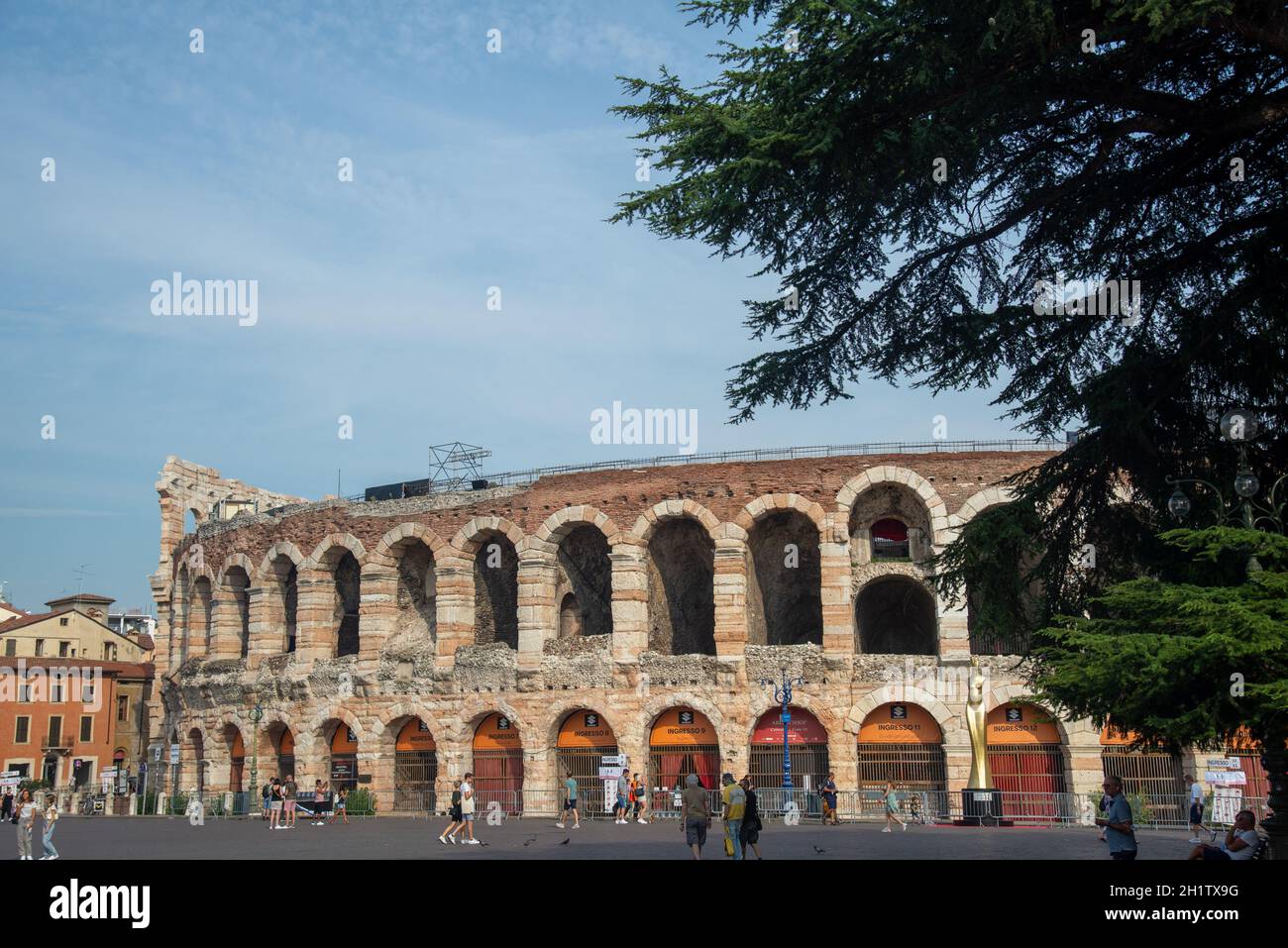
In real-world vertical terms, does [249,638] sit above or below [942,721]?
above

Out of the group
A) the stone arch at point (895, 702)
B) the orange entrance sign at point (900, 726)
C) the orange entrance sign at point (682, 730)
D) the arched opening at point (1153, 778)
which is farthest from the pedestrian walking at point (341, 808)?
the arched opening at point (1153, 778)

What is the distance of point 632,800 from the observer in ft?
93.3

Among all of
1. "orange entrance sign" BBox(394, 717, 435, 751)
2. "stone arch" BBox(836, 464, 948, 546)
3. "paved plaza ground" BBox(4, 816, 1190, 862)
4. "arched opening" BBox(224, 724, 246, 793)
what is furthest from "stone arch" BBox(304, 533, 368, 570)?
"stone arch" BBox(836, 464, 948, 546)

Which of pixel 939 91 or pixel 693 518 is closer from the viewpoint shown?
pixel 939 91

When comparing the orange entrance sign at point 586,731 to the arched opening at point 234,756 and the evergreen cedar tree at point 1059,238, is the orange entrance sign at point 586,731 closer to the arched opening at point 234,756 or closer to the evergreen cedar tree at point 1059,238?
the arched opening at point 234,756

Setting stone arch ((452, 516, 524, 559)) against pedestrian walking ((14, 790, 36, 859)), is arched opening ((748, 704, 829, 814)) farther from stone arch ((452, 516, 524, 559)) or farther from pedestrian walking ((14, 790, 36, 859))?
pedestrian walking ((14, 790, 36, 859))

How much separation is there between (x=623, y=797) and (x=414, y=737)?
769 centimetres

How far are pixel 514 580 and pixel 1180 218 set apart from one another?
25167mm

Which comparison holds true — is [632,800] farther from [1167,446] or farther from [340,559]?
[1167,446]

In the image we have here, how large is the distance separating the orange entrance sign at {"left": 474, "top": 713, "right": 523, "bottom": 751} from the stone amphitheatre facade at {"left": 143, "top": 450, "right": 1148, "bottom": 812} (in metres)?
0.13

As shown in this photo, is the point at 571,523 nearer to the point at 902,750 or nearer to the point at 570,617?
the point at 570,617

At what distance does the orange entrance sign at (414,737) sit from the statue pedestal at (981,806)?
1487 centimetres

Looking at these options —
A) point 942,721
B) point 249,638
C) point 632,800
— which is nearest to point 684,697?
point 632,800

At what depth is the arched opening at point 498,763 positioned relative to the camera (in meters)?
32.4
